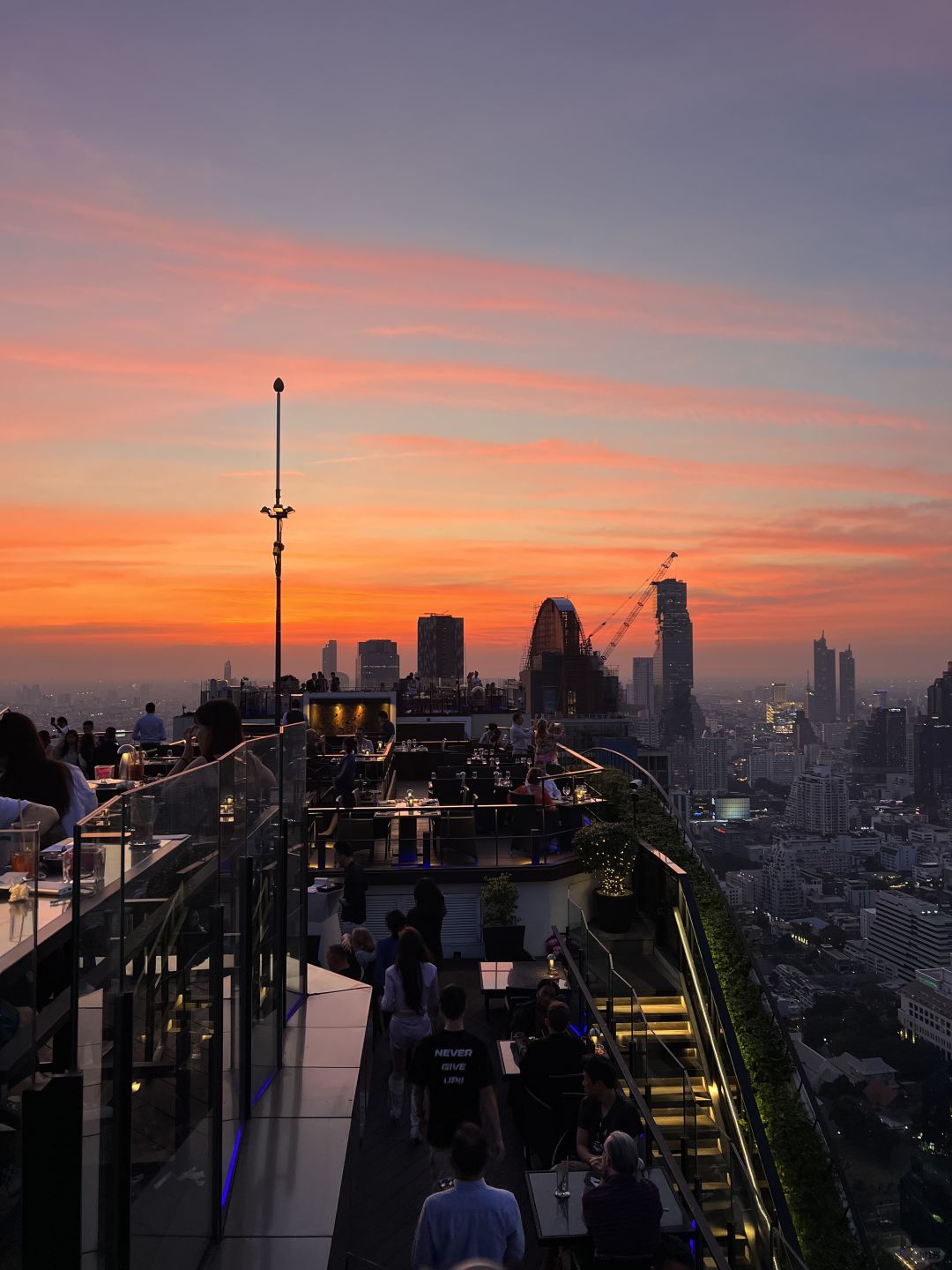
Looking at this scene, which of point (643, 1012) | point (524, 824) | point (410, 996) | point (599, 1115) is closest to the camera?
point (599, 1115)

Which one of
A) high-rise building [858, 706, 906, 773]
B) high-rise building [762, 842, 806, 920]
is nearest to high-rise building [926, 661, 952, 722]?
high-rise building [858, 706, 906, 773]

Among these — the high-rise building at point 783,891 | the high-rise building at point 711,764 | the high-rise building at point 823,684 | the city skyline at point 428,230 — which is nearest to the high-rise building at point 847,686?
the high-rise building at point 823,684

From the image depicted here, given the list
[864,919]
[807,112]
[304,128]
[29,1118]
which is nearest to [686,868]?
[29,1118]

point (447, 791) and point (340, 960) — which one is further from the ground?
point (447, 791)

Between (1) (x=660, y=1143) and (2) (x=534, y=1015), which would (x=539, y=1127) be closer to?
(1) (x=660, y=1143)

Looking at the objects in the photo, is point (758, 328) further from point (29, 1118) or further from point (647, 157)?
point (29, 1118)

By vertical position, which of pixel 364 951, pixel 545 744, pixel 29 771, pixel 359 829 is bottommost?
pixel 364 951

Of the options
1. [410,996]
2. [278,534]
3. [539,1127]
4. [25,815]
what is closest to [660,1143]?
[539,1127]
